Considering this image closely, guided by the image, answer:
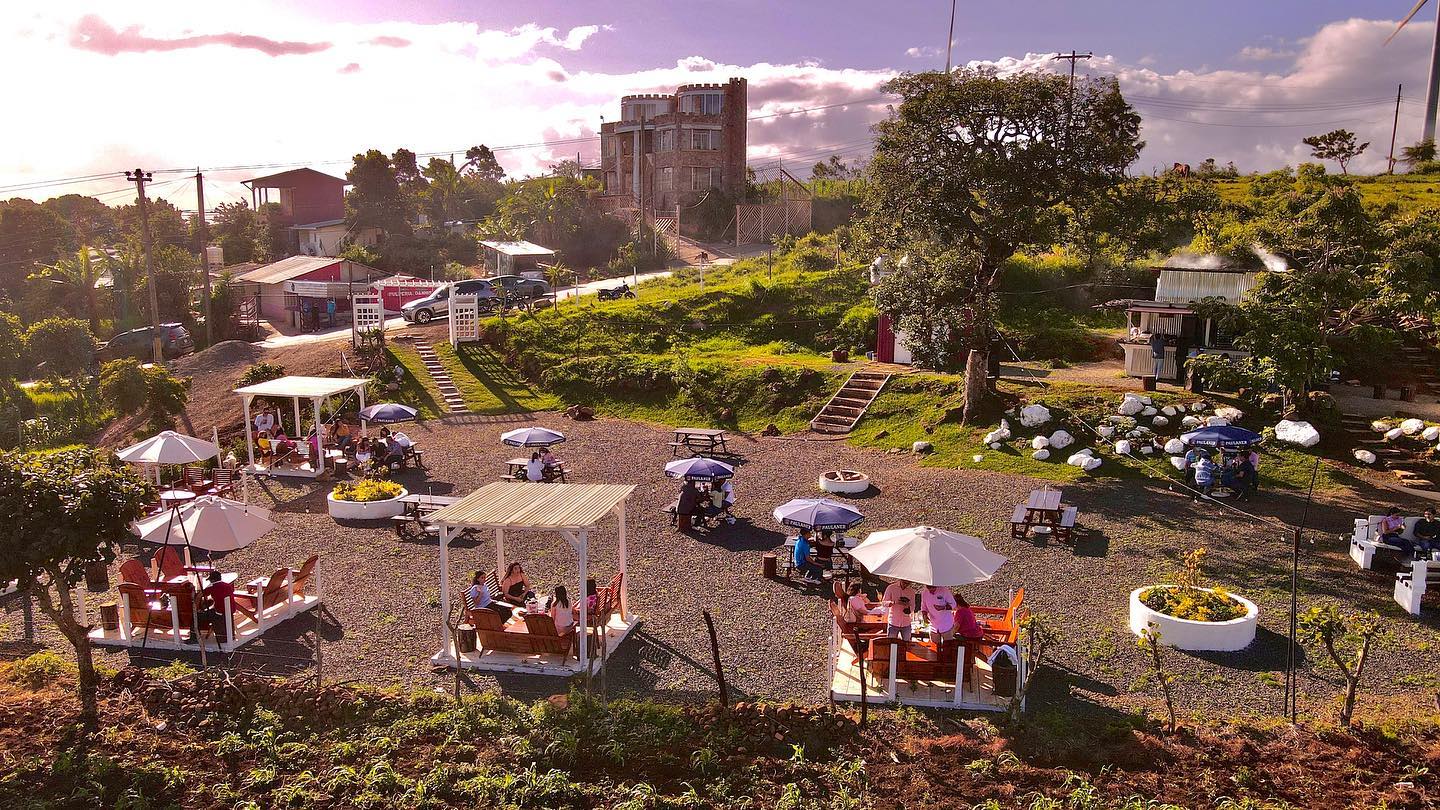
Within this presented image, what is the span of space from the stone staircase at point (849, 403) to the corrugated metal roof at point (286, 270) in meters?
32.1

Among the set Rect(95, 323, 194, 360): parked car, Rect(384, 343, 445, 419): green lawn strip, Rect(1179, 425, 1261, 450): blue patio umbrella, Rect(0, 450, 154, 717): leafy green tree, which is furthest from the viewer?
Rect(95, 323, 194, 360): parked car

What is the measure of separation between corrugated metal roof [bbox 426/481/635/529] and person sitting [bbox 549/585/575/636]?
1.01m

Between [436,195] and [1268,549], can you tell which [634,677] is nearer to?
[1268,549]

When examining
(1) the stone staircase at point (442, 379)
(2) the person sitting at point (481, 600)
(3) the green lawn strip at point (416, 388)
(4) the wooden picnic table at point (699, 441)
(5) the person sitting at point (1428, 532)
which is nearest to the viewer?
(2) the person sitting at point (481, 600)

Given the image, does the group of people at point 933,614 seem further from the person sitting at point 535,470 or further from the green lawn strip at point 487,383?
the green lawn strip at point 487,383

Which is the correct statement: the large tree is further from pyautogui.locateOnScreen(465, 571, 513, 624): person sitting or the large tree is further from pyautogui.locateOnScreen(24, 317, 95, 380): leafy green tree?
pyautogui.locateOnScreen(24, 317, 95, 380): leafy green tree

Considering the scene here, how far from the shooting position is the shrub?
18.6 meters

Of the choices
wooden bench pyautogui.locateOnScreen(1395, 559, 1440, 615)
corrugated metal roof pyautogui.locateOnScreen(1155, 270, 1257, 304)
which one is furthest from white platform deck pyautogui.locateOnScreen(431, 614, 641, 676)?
corrugated metal roof pyautogui.locateOnScreen(1155, 270, 1257, 304)

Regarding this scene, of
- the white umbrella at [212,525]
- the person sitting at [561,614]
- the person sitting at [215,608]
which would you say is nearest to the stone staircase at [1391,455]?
the person sitting at [561,614]

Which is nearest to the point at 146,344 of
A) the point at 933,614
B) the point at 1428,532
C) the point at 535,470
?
the point at 535,470

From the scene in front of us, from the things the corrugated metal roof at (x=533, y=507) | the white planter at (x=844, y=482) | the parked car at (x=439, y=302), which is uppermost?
the parked car at (x=439, y=302)

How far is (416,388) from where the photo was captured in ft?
97.6

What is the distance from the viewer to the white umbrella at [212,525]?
12.6m

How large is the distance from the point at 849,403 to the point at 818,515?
12.0 meters
